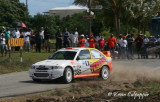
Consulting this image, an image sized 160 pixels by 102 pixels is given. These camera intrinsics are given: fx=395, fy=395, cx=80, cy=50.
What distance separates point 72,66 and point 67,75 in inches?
19.5

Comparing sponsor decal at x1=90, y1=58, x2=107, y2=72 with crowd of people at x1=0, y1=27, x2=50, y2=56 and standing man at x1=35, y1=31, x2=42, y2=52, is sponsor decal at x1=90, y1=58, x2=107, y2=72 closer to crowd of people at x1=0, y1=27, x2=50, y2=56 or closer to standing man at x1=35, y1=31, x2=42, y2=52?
crowd of people at x1=0, y1=27, x2=50, y2=56

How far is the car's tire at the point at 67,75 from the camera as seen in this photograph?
15.5 m

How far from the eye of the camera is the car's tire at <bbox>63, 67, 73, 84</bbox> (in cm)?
1554

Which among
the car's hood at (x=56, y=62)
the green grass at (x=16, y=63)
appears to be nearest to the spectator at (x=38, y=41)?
the green grass at (x=16, y=63)

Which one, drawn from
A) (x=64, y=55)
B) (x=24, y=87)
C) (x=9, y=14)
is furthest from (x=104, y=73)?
(x=9, y=14)

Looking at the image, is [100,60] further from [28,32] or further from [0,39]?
[28,32]

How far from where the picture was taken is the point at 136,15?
51.6 meters

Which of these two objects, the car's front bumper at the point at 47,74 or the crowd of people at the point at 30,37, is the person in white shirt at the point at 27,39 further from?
the car's front bumper at the point at 47,74

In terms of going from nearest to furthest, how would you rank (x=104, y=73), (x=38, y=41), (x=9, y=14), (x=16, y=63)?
1. (x=104, y=73)
2. (x=16, y=63)
3. (x=38, y=41)
4. (x=9, y=14)

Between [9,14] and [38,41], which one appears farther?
[9,14]

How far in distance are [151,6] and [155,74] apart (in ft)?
123

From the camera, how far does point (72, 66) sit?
15969 mm

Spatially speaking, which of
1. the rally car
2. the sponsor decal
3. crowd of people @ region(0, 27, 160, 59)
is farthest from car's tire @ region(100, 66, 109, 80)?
crowd of people @ region(0, 27, 160, 59)

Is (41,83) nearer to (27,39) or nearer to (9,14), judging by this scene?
(27,39)
